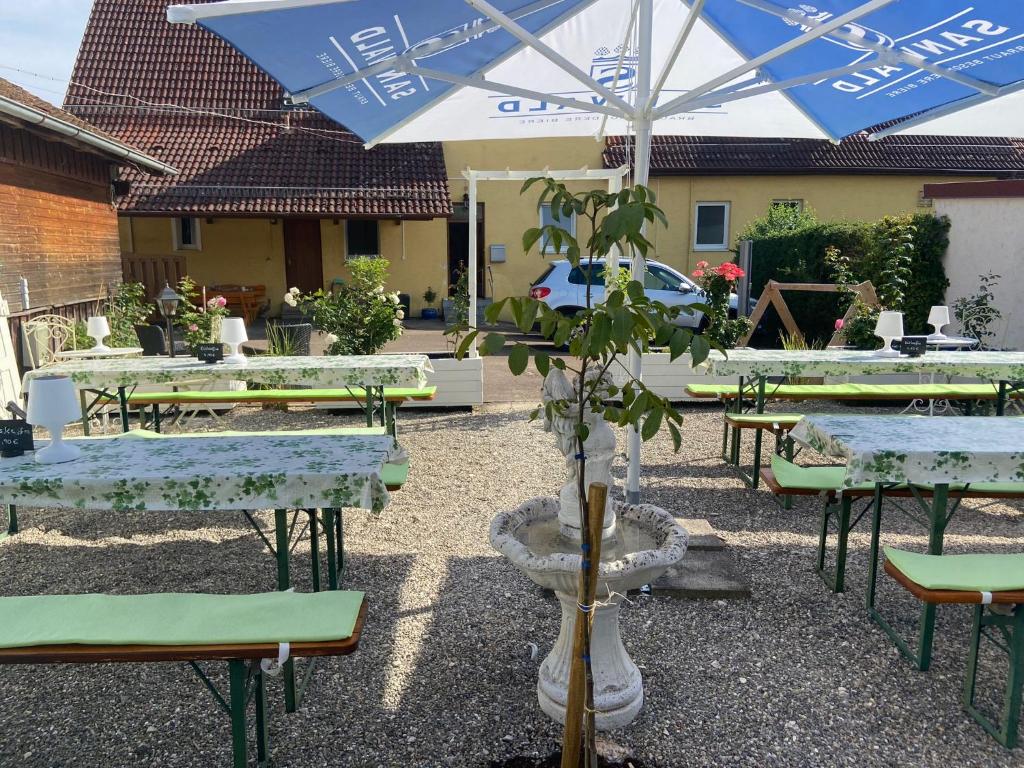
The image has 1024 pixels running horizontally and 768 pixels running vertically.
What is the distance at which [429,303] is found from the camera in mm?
17766

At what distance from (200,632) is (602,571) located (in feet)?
4.41

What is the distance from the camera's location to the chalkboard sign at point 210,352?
6133 mm

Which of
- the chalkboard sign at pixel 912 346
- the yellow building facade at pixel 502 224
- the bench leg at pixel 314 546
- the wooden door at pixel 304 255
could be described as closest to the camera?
the bench leg at pixel 314 546

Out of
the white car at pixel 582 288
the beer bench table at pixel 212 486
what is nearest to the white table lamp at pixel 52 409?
the beer bench table at pixel 212 486

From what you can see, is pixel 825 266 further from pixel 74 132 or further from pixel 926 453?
pixel 74 132

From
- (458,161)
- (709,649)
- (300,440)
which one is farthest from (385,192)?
(709,649)

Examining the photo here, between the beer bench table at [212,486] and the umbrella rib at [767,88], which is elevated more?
the umbrella rib at [767,88]

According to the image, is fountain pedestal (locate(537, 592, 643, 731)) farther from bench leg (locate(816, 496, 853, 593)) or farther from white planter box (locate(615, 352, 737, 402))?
white planter box (locate(615, 352, 737, 402))

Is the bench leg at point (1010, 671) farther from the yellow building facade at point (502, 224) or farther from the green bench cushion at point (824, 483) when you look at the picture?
the yellow building facade at point (502, 224)

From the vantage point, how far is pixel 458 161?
18062mm

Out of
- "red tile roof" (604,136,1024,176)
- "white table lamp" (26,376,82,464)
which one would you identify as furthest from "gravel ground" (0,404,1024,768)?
"red tile roof" (604,136,1024,176)

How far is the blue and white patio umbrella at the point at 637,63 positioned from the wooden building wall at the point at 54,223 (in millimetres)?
5310

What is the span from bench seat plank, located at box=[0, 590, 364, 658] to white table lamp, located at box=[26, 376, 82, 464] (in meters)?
0.85

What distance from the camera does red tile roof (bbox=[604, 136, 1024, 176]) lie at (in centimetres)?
1769
